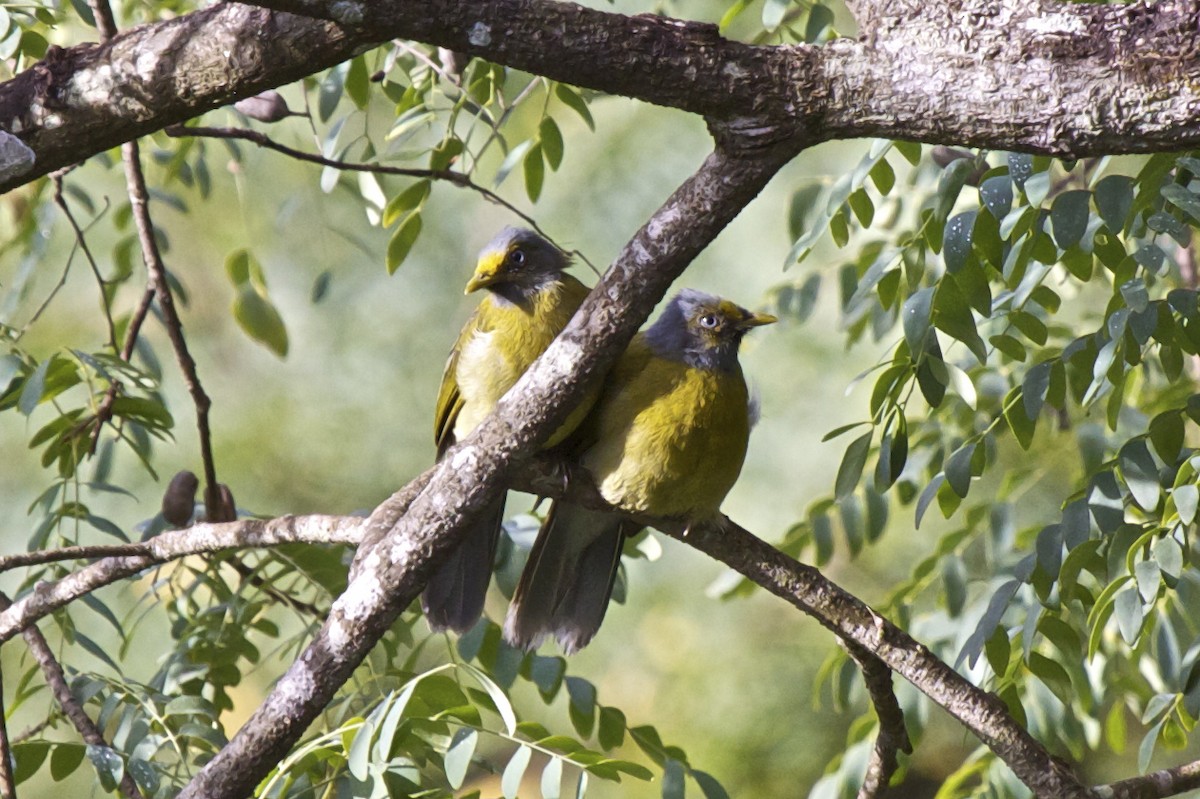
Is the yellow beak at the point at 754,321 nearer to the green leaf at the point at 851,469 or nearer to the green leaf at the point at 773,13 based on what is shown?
the green leaf at the point at 773,13

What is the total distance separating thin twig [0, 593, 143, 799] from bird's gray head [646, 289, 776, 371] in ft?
5.24

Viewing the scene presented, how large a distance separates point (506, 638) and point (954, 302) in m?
1.40

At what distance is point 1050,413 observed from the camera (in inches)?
165

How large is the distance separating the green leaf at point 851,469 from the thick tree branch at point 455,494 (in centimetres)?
63

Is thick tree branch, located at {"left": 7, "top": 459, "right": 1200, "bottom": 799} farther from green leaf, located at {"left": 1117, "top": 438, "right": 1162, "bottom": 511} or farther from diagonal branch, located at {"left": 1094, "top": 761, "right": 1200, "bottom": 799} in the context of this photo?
green leaf, located at {"left": 1117, "top": 438, "right": 1162, "bottom": 511}

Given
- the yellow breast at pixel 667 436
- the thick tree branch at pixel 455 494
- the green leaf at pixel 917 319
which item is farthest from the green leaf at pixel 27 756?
the green leaf at pixel 917 319

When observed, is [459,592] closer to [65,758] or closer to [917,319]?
[65,758]

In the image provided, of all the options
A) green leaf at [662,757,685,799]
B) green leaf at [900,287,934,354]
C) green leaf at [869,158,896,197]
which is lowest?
green leaf at [662,757,685,799]

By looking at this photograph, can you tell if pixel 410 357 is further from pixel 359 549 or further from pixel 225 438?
pixel 359 549

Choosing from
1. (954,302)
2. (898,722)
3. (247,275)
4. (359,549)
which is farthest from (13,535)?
(954,302)

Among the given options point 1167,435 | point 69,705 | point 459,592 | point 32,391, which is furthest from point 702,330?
point 69,705

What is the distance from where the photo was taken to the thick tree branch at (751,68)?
1.83 meters

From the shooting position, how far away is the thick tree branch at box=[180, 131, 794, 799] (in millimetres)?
2172

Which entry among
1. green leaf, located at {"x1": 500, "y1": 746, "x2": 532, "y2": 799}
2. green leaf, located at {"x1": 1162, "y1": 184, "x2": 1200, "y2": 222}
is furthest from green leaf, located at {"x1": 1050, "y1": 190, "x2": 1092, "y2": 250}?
green leaf, located at {"x1": 500, "y1": 746, "x2": 532, "y2": 799}
